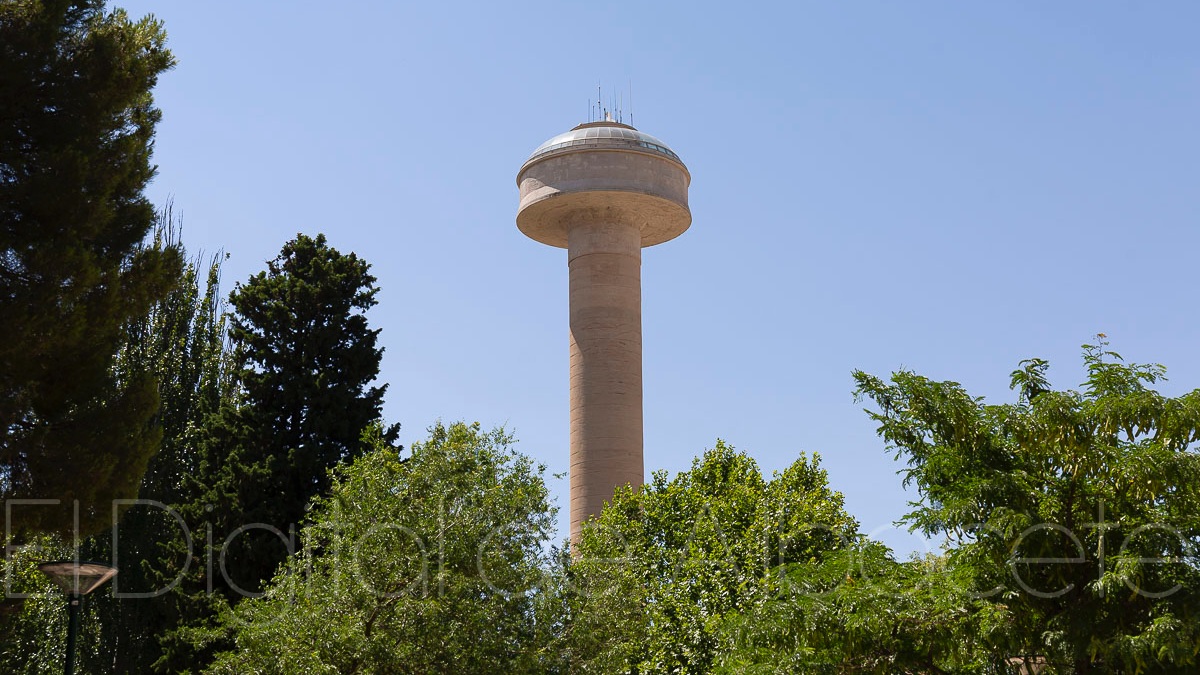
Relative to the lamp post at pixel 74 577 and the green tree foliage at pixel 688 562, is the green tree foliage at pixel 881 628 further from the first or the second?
the lamp post at pixel 74 577

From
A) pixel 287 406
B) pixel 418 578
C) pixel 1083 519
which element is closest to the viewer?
pixel 1083 519

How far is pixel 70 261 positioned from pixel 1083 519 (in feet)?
37.6

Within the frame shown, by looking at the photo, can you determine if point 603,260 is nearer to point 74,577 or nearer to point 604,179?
point 604,179

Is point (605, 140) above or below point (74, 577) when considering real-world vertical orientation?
above

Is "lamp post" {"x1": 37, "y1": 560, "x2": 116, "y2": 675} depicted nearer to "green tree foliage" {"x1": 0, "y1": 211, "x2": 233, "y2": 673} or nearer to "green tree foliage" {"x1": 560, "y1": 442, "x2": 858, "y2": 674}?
"green tree foliage" {"x1": 560, "y1": 442, "x2": 858, "y2": 674}

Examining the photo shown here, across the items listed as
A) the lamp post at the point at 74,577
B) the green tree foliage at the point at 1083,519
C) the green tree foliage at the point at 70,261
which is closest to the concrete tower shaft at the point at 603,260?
the green tree foliage at the point at 70,261

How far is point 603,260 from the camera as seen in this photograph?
114 ft

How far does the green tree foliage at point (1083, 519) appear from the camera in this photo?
11.2 metres

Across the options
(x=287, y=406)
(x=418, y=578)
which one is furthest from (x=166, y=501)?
(x=418, y=578)

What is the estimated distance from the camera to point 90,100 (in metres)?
16.1

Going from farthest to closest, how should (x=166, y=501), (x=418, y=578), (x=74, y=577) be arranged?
1. (x=166, y=501)
2. (x=418, y=578)
3. (x=74, y=577)

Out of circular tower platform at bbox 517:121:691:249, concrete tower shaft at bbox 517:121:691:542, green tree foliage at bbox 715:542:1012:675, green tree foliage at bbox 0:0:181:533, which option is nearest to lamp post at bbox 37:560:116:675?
green tree foliage at bbox 0:0:181:533

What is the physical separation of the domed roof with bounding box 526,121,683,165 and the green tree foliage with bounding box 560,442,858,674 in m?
10.6

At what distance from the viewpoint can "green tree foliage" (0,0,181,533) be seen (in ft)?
Answer: 49.4
